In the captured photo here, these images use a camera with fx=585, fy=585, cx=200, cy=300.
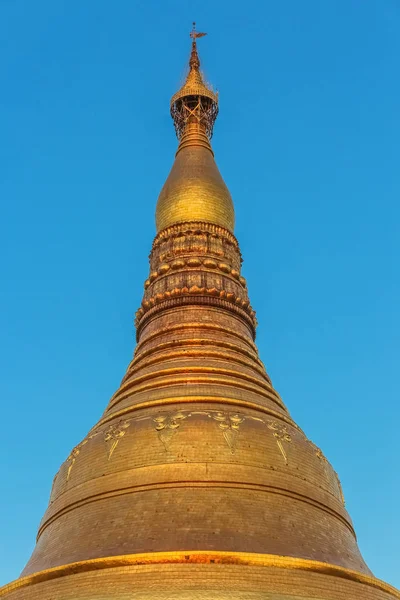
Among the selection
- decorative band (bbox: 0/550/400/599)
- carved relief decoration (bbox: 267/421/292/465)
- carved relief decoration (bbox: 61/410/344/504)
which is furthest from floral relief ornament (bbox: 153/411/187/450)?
decorative band (bbox: 0/550/400/599)

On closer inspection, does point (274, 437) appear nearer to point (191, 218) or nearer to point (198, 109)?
point (191, 218)

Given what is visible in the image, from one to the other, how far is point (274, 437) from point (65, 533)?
3.16 metres

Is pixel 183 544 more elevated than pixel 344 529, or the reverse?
pixel 344 529

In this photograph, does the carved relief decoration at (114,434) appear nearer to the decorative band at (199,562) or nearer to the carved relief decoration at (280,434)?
the decorative band at (199,562)

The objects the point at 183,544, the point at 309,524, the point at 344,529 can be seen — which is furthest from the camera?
the point at 344,529

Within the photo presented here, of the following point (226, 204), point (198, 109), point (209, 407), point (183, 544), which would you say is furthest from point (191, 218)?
point (183, 544)

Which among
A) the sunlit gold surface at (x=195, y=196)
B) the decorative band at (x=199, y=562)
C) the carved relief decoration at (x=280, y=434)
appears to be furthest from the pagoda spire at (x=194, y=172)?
the decorative band at (x=199, y=562)

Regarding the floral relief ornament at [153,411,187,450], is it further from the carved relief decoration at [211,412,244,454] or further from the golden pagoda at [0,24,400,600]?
the carved relief decoration at [211,412,244,454]

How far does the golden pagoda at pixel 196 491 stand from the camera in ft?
20.8

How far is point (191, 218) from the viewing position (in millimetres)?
13281

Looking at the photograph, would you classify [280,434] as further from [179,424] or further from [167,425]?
[167,425]

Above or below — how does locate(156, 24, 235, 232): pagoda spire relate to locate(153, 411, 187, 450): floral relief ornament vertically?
above

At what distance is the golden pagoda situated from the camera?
250 inches

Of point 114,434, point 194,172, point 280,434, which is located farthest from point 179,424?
point 194,172
